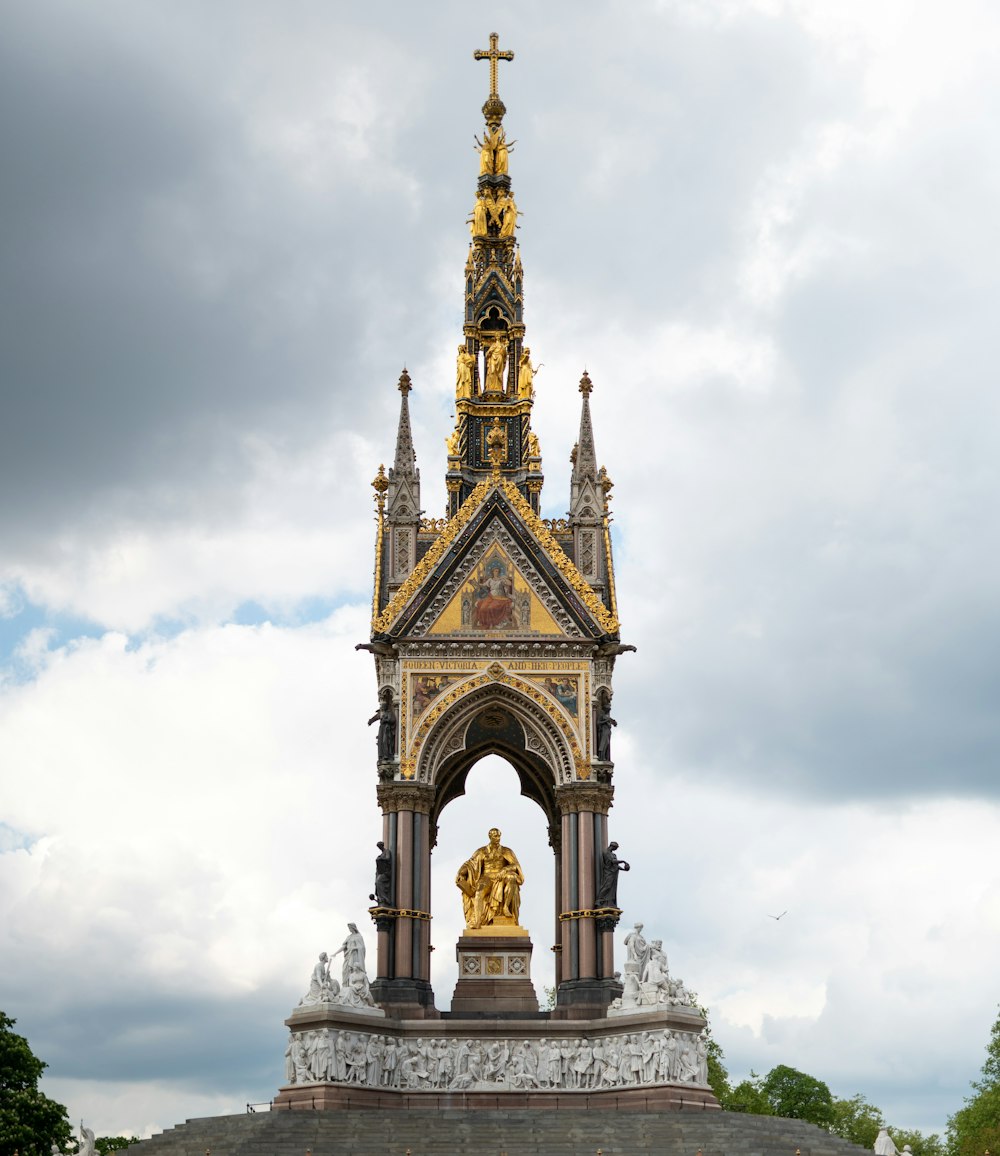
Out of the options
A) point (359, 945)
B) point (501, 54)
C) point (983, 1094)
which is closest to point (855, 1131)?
point (983, 1094)

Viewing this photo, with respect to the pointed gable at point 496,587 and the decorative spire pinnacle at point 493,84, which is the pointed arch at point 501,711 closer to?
the pointed gable at point 496,587

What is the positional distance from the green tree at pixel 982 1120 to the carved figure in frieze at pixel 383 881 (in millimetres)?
22892

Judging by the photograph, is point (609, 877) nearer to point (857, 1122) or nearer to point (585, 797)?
point (585, 797)

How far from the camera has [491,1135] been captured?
3097cm

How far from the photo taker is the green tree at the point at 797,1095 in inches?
2569

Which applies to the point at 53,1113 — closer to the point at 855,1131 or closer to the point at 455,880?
the point at 455,880

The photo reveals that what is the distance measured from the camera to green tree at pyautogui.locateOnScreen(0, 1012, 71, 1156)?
41250mm

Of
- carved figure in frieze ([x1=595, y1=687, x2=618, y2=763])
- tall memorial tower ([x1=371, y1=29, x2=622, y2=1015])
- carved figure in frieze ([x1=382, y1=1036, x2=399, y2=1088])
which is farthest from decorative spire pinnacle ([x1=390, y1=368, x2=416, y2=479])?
carved figure in frieze ([x1=382, y1=1036, x2=399, y2=1088])

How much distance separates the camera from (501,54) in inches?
1809

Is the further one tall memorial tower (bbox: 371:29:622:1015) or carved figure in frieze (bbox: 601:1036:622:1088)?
tall memorial tower (bbox: 371:29:622:1015)

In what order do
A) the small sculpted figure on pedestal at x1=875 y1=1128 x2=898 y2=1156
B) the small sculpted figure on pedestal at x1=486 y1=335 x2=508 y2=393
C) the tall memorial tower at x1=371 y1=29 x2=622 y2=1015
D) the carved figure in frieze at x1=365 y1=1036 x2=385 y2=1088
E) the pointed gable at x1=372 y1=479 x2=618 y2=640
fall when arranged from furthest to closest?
the small sculpted figure on pedestal at x1=486 y1=335 x2=508 y2=393
the pointed gable at x1=372 y1=479 x2=618 y2=640
the tall memorial tower at x1=371 y1=29 x2=622 y2=1015
the carved figure in frieze at x1=365 y1=1036 x2=385 y2=1088
the small sculpted figure on pedestal at x1=875 y1=1128 x2=898 y2=1156

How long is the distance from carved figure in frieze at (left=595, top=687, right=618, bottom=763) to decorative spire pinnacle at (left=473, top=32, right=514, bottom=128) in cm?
1588

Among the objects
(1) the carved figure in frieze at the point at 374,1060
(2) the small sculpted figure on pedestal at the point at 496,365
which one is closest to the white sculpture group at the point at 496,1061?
(1) the carved figure in frieze at the point at 374,1060

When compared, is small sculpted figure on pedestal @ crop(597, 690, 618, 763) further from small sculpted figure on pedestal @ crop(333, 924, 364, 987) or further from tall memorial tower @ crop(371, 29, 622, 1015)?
small sculpted figure on pedestal @ crop(333, 924, 364, 987)
